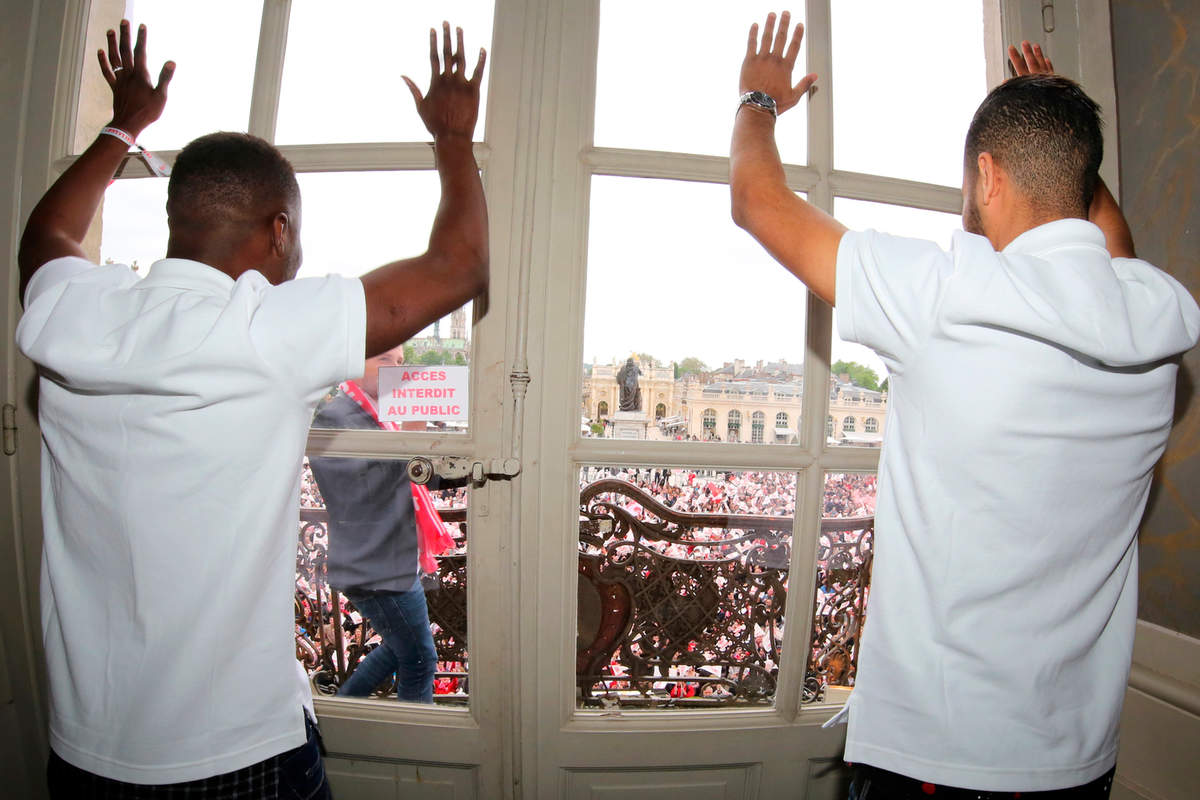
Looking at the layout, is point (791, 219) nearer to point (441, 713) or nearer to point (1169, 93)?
point (1169, 93)

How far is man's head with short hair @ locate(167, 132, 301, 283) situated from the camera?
79cm

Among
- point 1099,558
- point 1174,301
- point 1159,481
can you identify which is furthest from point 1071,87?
point 1159,481

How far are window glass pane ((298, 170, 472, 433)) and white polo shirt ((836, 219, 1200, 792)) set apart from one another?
32.3 inches

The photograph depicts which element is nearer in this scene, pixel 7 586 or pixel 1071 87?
pixel 1071 87

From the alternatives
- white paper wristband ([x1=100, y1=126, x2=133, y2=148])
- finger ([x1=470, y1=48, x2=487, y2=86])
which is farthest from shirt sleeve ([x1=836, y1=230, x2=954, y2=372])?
white paper wristband ([x1=100, y1=126, x2=133, y2=148])

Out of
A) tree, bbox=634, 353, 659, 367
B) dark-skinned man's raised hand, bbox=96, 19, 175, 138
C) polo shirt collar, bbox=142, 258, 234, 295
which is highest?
dark-skinned man's raised hand, bbox=96, 19, 175, 138

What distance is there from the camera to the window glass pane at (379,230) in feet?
4.00

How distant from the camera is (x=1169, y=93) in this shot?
1.13 meters

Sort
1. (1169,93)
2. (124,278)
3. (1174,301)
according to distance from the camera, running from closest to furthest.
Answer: (1174,301), (124,278), (1169,93)

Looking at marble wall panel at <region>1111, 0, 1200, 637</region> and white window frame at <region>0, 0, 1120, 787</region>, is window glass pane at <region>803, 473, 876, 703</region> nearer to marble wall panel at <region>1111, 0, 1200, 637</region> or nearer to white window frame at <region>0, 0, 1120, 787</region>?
white window frame at <region>0, 0, 1120, 787</region>

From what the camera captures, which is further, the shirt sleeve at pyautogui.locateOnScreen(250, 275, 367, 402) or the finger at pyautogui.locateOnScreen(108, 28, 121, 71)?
the finger at pyautogui.locateOnScreen(108, 28, 121, 71)

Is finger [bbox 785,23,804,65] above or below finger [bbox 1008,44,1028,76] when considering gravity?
below

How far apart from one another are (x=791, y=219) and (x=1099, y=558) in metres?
0.60

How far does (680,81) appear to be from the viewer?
125 centimetres
